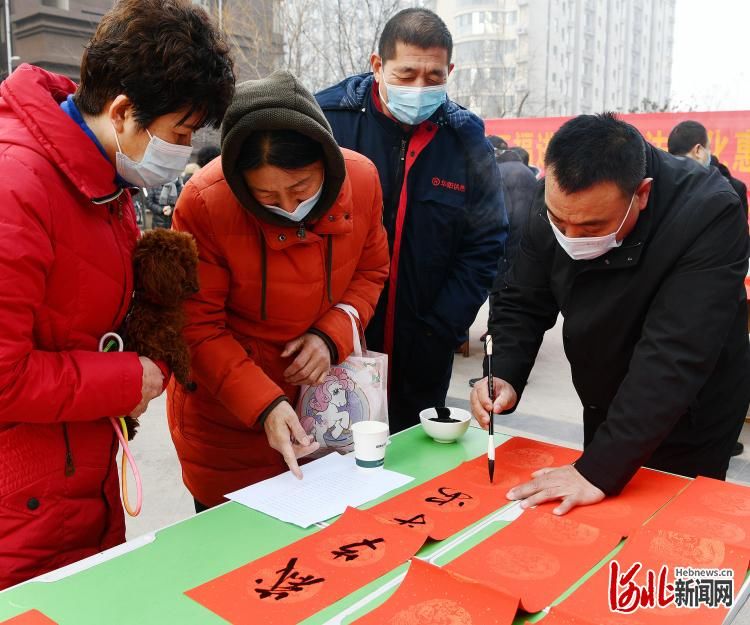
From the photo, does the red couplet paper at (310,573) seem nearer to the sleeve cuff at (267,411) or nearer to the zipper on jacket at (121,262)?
the sleeve cuff at (267,411)

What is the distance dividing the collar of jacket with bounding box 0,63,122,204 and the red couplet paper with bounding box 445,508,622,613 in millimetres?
914

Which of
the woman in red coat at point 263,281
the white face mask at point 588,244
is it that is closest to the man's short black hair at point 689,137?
the white face mask at point 588,244

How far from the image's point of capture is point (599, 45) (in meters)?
45.2

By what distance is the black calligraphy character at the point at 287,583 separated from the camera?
1113 mm

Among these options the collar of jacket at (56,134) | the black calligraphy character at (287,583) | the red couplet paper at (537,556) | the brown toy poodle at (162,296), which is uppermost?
the collar of jacket at (56,134)

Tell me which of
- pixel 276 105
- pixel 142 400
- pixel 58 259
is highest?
pixel 276 105

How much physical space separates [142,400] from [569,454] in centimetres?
102

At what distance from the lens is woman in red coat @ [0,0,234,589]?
1.16m

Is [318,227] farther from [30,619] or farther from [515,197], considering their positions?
[515,197]

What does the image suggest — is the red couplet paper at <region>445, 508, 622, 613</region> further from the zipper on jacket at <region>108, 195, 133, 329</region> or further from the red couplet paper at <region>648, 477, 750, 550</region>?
the zipper on jacket at <region>108, 195, 133, 329</region>

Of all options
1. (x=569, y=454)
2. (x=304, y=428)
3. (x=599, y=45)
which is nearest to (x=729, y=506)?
(x=569, y=454)

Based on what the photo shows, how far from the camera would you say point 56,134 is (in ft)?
3.97

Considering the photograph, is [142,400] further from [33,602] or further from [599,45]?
[599,45]

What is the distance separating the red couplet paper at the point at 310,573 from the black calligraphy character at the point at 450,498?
0.55 feet
